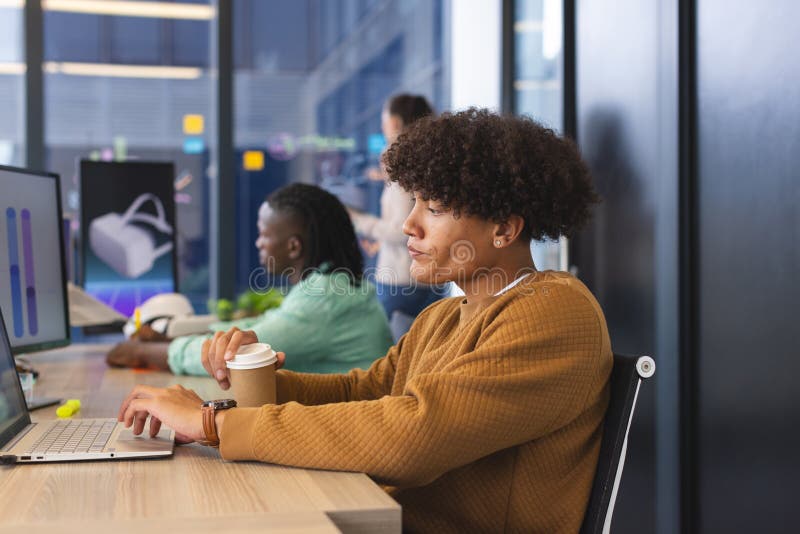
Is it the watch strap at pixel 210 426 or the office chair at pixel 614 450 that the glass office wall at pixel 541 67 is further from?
the watch strap at pixel 210 426

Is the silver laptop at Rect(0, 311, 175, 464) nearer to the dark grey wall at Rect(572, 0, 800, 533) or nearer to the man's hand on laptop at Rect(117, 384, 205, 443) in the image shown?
the man's hand on laptop at Rect(117, 384, 205, 443)

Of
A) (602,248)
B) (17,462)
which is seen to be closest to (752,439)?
(602,248)

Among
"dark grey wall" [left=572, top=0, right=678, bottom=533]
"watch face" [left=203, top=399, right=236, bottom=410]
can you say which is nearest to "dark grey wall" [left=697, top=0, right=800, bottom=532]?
"dark grey wall" [left=572, top=0, right=678, bottom=533]

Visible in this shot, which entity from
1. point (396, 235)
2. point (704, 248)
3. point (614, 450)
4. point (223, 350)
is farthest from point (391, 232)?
point (614, 450)

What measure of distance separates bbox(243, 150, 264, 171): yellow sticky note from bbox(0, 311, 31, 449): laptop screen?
3.39 m

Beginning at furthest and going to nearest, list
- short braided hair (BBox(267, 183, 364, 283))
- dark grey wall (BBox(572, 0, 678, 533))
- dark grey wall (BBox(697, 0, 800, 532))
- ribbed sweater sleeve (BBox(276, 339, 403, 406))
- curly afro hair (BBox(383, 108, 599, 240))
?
dark grey wall (BBox(572, 0, 678, 533)), short braided hair (BBox(267, 183, 364, 283)), dark grey wall (BBox(697, 0, 800, 532)), ribbed sweater sleeve (BBox(276, 339, 403, 406)), curly afro hair (BBox(383, 108, 599, 240))

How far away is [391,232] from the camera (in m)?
3.71

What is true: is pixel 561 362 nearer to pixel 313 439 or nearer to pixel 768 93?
pixel 313 439

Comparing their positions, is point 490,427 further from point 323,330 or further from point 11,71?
point 11,71

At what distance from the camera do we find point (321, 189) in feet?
8.07

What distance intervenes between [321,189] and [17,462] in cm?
138

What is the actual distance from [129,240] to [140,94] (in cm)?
166

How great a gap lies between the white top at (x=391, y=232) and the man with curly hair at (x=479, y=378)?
2.15m

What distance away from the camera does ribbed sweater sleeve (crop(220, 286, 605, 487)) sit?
111 centimetres
